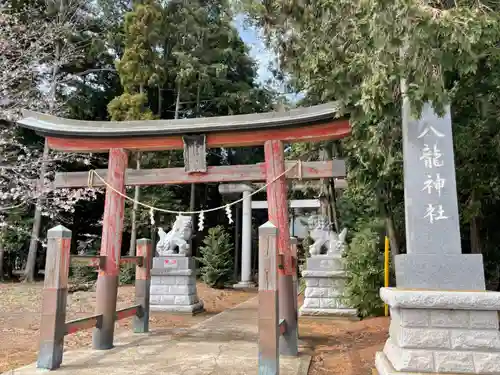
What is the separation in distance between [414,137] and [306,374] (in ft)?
9.90

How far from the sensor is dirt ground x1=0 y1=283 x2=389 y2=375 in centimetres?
580

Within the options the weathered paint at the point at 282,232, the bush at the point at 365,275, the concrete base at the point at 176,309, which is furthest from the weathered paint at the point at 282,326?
the concrete base at the point at 176,309

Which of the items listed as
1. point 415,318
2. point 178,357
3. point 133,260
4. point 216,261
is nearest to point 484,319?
point 415,318

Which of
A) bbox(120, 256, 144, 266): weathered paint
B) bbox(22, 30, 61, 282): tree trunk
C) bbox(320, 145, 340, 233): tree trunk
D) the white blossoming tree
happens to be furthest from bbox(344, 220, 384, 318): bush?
bbox(22, 30, 61, 282): tree trunk

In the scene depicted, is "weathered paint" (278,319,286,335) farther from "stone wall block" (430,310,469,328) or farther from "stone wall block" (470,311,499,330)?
"stone wall block" (470,311,499,330)

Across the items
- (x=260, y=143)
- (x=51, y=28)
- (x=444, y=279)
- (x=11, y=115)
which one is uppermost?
(x=51, y=28)

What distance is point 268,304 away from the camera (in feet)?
15.4

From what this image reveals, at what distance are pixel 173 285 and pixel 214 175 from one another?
5.11 m

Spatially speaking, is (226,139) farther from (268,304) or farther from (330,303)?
(330,303)

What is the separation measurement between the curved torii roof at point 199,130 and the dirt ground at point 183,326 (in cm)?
334

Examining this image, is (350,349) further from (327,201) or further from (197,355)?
Result: (327,201)

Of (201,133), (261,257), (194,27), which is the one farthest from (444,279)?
(194,27)

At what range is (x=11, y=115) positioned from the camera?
42.0ft

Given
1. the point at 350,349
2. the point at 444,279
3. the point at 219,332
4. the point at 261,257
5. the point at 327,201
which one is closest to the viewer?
the point at 444,279
